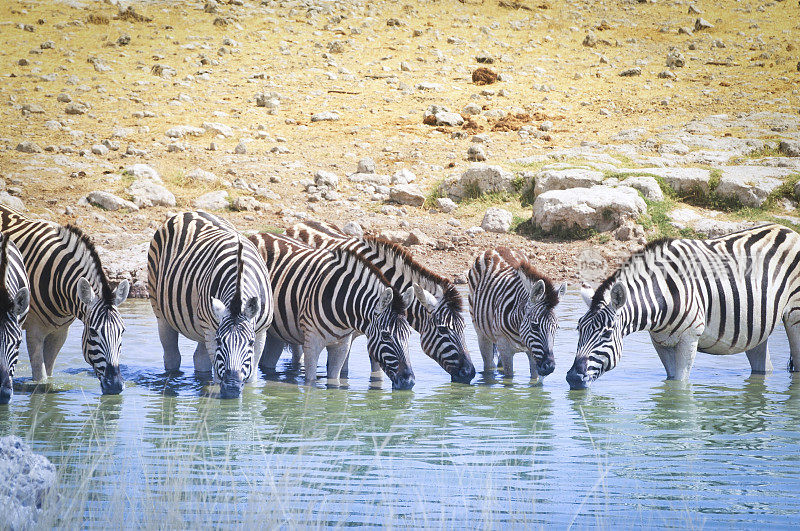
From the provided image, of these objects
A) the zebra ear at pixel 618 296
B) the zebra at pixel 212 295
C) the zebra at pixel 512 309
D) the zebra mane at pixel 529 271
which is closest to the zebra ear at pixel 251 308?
the zebra at pixel 212 295

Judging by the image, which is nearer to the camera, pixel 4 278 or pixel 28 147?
pixel 4 278

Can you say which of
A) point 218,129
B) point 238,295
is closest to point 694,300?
point 238,295

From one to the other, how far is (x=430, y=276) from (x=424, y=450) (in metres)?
2.85

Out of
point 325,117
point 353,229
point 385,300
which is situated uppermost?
point 325,117

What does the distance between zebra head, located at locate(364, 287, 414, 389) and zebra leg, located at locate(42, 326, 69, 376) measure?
308 cm

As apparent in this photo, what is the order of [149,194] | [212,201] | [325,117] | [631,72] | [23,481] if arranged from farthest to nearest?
[631,72] < [325,117] < [212,201] < [149,194] < [23,481]

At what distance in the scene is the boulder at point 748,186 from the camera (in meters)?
18.0

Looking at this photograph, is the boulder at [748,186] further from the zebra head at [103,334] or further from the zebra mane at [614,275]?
the zebra head at [103,334]

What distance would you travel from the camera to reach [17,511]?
424 cm

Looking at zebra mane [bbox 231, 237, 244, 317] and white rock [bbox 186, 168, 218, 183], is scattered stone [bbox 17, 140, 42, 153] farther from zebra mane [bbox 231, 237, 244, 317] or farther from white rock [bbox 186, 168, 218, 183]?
zebra mane [bbox 231, 237, 244, 317]

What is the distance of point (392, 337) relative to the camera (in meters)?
8.27

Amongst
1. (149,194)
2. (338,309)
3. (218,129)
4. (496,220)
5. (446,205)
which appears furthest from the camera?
(218,129)

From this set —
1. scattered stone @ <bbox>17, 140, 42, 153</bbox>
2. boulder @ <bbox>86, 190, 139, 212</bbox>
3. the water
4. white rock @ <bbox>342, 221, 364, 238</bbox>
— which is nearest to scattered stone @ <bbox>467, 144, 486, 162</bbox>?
white rock @ <bbox>342, 221, 364, 238</bbox>

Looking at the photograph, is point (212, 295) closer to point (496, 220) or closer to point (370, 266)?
point (370, 266)
